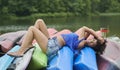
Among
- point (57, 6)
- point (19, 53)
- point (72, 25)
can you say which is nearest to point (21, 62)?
point (19, 53)

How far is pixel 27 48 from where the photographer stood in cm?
734

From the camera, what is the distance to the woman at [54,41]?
24.6 ft

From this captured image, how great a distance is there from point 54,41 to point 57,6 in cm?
5479

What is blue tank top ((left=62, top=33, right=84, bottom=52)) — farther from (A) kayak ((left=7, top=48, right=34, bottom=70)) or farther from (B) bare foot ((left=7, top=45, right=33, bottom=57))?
(A) kayak ((left=7, top=48, right=34, bottom=70))

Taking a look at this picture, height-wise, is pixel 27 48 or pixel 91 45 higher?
pixel 27 48

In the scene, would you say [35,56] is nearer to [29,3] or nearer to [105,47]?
[105,47]

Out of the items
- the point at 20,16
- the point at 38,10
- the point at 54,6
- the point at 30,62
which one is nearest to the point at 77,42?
the point at 30,62

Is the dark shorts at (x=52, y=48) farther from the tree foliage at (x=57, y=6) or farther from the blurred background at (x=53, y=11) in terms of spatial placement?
the tree foliage at (x=57, y=6)

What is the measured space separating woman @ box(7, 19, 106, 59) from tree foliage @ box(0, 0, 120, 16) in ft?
143

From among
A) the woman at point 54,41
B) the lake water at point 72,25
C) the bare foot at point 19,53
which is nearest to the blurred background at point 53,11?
the lake water at point 72,25

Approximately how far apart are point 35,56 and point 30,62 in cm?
21

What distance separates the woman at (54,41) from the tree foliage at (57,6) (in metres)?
43.5

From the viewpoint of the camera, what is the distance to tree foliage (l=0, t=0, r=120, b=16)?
178 feet

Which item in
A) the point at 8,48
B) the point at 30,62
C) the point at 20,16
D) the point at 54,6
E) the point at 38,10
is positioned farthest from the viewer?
the point at 54,6
